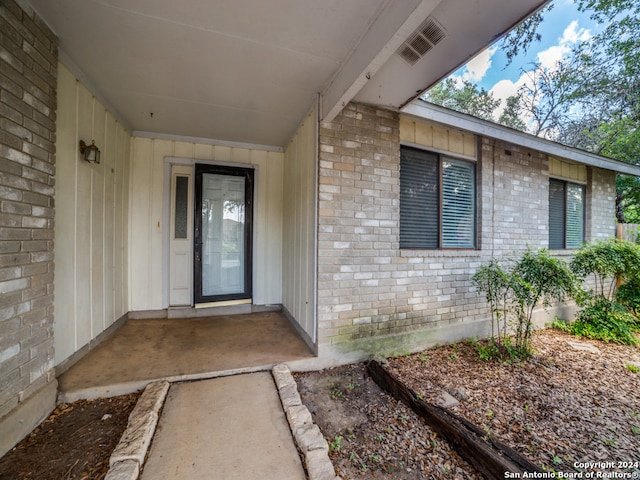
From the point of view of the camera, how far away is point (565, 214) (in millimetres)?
4734

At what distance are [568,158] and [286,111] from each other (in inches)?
190

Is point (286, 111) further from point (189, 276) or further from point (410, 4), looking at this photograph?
point (189, 276)

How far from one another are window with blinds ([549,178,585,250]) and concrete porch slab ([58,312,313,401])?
5.05 meters

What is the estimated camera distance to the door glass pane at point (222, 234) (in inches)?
150

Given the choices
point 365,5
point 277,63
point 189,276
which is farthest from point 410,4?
point 189,276

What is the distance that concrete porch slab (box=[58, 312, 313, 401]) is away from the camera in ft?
6.91

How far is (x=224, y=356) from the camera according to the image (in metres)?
2.55

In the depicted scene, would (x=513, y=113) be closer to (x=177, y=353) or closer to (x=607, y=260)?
(x=607, y=260)

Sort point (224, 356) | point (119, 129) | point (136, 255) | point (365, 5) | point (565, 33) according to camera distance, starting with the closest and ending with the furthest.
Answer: point (365, 5)
point (224, 356)
point (119, 129)
point (136, 255)
point (565, 33)

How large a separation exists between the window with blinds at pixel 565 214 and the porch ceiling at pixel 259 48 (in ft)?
13.0

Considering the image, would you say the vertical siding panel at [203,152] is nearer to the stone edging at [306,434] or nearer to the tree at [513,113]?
the stone edging at [306,434]

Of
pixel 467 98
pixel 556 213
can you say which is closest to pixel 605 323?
pixel 556 213

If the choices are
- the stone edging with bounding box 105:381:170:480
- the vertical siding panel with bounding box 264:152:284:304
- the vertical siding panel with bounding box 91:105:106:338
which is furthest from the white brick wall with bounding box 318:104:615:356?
the vertical siding panel with bounding box 91:105:106:338

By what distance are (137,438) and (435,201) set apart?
371 cm
